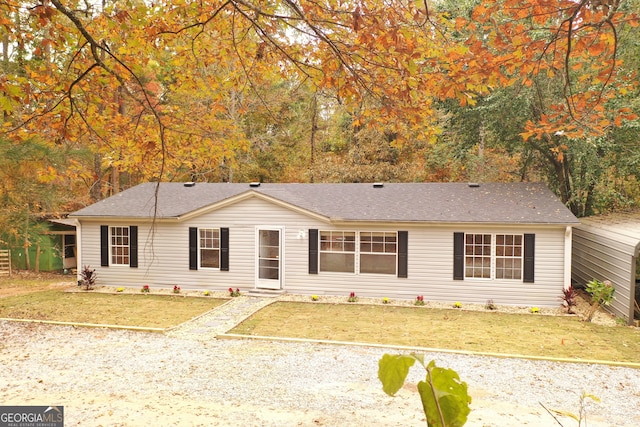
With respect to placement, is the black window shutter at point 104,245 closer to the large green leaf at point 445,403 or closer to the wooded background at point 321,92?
the wooded background at point 321,92

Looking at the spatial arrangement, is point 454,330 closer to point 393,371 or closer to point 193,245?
point 193,245

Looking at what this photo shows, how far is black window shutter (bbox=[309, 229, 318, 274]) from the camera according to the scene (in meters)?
14.4

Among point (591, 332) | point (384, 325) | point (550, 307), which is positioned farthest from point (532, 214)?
point (384, 325)

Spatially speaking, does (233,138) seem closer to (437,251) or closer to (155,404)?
(155,404)

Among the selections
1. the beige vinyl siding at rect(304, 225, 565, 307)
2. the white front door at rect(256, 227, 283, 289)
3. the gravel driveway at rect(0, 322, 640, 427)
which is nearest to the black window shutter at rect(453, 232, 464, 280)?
the beige vinyl siding at rect(304, 225, 565, 307)

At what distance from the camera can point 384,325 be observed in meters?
10.7

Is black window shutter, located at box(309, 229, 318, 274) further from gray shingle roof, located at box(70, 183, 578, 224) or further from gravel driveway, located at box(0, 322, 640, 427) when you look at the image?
gravel driveway, located at box(0, 322, 640, 427)

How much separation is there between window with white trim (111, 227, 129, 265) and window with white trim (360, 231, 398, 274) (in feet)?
27.5

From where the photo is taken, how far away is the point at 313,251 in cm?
1439

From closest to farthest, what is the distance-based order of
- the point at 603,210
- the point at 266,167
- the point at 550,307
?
1. the point at 550,307
2. the point at 603,210
3. the point at 266,167

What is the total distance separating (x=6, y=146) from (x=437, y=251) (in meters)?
14.9

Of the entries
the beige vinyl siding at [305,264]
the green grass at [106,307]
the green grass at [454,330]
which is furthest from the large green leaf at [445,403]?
the beige vinyl siding at [305,264]

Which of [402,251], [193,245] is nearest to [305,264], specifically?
[402,251]

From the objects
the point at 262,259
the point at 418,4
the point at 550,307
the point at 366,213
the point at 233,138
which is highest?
the point at 418,4
